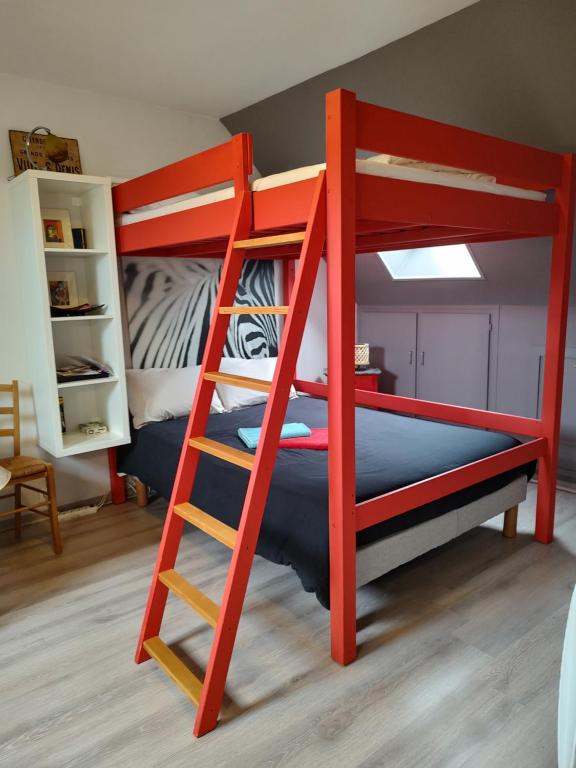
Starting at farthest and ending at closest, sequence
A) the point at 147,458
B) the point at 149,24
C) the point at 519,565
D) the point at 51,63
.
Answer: the point at 147,458 < the point at 51,63 < the point at 519,565 < the point at 149,24

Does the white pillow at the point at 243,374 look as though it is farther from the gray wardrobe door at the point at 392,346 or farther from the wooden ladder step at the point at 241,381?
the wooden ladder step at the point at 241,381

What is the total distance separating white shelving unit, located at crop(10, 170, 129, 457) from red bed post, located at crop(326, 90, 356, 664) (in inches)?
67.4

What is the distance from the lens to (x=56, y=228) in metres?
3.14

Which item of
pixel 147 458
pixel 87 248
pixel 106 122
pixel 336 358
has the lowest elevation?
pixel 147 458

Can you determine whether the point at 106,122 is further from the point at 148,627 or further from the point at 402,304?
the point at 148,627

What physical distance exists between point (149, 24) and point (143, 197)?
751mm

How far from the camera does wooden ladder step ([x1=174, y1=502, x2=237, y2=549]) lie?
1.82 meters

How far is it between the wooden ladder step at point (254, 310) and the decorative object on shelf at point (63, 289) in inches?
63.6

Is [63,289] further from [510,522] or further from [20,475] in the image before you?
[510,522]

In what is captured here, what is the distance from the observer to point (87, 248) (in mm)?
3258

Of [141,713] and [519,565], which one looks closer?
[141,713]

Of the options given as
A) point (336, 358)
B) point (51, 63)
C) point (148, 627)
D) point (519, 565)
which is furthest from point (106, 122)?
point (519, 565)

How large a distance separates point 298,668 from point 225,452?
2.72 feet

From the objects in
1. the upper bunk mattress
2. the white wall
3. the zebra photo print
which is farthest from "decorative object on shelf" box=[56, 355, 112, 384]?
the upper bunk mattress
